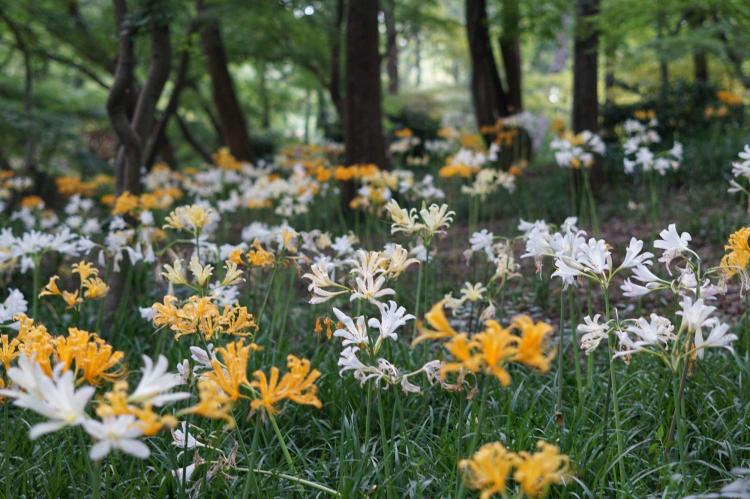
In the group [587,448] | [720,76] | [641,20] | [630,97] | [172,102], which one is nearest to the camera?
[587,448]

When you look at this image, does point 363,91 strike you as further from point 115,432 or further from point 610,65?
point 115,432

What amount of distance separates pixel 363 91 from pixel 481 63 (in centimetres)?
340

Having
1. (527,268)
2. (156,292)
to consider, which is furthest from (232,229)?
(527,268)

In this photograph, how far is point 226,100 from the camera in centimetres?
1108

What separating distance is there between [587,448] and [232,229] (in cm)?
637

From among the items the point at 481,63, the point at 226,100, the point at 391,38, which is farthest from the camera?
the point at 391,38

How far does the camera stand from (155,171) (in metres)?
9.30

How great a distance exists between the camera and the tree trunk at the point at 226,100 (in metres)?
10.8

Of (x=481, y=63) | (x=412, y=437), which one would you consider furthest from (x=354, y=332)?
(x=481, y=63)

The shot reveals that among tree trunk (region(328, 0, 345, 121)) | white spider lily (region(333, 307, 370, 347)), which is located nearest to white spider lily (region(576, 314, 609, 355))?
white spider lily (region(333, 307, 370, 347))

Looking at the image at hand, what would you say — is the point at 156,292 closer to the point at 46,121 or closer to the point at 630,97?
the point at 46,121

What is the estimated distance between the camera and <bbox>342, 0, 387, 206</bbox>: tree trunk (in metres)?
7.31

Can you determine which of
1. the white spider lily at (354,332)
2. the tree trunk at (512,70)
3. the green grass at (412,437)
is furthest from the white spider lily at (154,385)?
the tree trunk at (512,70)

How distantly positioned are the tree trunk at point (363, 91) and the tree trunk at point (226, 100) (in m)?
3.91
